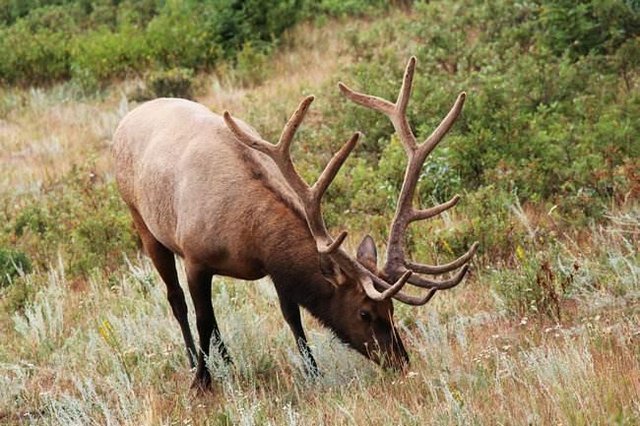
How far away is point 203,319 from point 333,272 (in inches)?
39.5

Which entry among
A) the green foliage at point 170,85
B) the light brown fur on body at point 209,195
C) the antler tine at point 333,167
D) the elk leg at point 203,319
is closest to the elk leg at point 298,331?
the light brown fur on body at point 209,195

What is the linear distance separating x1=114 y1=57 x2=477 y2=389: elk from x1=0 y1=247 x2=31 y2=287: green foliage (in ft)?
10.5

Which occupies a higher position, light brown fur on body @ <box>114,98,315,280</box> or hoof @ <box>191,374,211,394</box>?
light brown fur on body @ <box>114,98,315,280</box>

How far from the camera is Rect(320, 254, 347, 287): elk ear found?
5.81m

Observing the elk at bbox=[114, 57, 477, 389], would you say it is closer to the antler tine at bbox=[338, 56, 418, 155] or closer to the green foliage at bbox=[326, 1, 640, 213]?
the antler tine at bbox=[338, 56, 418, 155]

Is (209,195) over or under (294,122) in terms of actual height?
under

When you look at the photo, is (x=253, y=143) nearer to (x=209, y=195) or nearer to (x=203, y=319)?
(x=209, y=195)

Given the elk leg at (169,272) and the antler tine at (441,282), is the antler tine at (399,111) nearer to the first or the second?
the antler tine at (441,282)

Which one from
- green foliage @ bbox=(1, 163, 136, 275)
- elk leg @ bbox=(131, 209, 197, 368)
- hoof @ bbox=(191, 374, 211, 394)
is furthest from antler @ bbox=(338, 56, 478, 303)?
green foliage @ bbox=(1, 163, 136, 275)

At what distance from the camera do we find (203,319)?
6387mm

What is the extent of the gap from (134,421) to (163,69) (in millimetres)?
12533

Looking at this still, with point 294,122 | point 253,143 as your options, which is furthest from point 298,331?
point 294,122

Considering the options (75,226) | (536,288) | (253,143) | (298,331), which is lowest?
(75,226)

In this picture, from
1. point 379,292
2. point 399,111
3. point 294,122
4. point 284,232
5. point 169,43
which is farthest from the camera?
point 169,43
